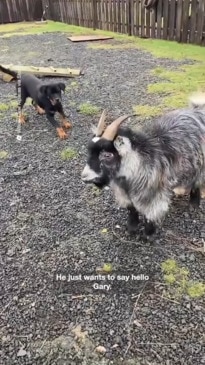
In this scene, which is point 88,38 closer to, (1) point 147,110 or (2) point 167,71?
(2) point 167,71

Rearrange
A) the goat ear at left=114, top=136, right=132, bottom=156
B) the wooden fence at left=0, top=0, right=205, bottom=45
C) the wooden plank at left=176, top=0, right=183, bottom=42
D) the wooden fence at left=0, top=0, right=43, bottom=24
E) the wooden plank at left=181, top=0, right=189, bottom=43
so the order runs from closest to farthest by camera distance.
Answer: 1. the goat ear at left=114, top=136, right=132, bottom=156
2. the wooden plank at left=181, top=0, right=189, bottom=43
3. the wooden fence at left=0, top=0, right=205, bottom=45
4. the wooden plank at left=176, top=0, right=183, bottom=42
5. the wooden fence at left=0, top=0, right=43, bottom=24

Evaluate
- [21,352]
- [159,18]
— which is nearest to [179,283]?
[21,352]

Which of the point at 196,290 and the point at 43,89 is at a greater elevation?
the point at 43,89

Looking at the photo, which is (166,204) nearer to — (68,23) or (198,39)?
(198,39)

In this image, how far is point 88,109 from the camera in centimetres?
630

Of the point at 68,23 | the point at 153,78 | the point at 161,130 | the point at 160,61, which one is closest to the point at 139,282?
the point at 161,130

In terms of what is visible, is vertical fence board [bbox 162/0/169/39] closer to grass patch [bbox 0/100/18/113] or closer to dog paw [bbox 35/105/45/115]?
grass patch [bbox 0/100/18/113]

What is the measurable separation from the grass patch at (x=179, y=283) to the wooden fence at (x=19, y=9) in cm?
1931

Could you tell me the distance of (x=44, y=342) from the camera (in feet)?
8.29

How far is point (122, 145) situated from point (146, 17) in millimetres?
9895

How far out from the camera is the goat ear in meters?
2.68

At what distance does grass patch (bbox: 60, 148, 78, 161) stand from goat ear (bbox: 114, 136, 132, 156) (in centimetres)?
226

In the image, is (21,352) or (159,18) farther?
(159,18)

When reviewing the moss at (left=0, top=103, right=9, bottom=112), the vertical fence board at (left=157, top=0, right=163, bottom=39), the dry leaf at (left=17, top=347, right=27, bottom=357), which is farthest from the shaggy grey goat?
the vertical fence board at (left=157, top=0, right=163, bottom=39)
